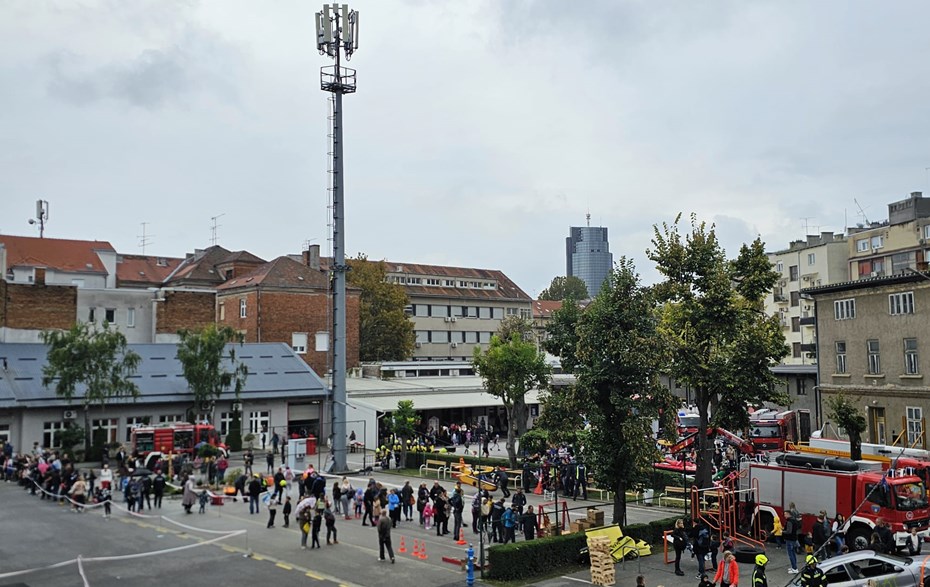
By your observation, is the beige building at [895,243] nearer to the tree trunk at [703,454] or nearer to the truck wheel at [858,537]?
the tree trunk at [703,454]

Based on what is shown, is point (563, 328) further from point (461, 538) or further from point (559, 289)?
point (559, 289)

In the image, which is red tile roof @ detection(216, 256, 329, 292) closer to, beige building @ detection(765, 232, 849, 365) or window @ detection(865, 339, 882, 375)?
window @ detection(865, 339, 882, 375)

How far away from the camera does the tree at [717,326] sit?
2716cm

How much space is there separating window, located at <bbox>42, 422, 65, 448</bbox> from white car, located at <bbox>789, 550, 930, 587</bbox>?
3657 cm

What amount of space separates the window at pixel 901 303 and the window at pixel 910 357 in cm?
137

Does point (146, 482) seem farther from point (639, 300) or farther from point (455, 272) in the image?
point (455, 272)

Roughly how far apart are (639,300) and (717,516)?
23.2ft

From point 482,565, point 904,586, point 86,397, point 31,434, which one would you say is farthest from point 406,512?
point 31,434

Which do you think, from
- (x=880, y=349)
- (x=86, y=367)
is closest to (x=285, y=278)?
(x=86, y=367)

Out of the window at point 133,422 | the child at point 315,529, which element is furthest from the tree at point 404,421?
the child at point 315,529

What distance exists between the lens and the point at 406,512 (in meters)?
26.9

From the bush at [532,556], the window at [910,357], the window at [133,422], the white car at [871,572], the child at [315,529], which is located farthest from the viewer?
the window at [133,422]

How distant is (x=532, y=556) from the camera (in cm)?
2039

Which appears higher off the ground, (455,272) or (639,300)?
(455,272)
